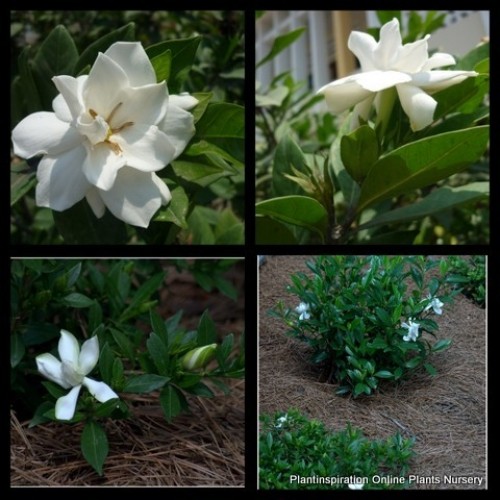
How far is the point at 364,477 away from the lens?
1.21 meters

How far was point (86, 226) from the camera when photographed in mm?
1102

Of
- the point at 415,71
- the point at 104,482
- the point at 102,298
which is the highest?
the point at 415,71

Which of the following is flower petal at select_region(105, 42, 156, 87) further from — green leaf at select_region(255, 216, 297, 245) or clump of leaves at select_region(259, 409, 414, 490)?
clump of leaves at select_region(259, 409, 414, 490)

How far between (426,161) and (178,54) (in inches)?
16.9

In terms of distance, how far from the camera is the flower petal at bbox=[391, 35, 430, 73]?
101cm

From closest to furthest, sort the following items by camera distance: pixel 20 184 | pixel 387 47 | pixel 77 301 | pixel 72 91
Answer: pixel 72 91, pixel 387 47, pixel 20 184, pixel 77 301

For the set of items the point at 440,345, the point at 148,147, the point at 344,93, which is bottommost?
the point at 440,345

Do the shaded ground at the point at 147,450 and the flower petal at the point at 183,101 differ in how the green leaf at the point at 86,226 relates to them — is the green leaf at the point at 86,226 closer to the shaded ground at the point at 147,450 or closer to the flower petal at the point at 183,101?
the flower petal at the point at 183,101

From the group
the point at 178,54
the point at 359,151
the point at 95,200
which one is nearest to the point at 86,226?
the point at 95,200

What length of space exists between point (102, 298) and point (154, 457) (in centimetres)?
35

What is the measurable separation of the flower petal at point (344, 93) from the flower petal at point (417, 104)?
58 millimetres

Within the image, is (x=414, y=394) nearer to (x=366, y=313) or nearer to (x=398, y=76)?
(x=366, y=313)

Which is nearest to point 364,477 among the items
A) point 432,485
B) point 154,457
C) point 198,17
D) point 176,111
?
point 432,485
